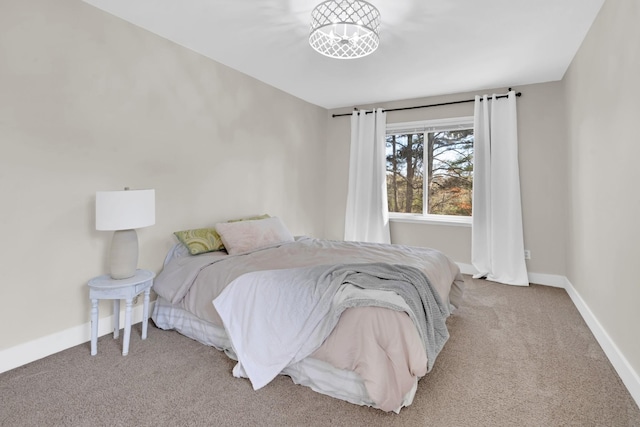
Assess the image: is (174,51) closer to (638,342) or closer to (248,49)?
(248,49)

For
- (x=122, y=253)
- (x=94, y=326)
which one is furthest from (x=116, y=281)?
(x=94, y=326)

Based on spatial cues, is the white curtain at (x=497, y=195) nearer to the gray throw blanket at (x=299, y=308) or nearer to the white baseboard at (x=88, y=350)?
the white baseboard at (x=88, y=350)

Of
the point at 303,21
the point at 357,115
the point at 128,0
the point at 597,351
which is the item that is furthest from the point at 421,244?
the point at 128,0

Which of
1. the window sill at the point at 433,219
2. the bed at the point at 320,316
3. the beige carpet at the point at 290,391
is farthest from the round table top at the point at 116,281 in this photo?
the window sill at the point at 433,219

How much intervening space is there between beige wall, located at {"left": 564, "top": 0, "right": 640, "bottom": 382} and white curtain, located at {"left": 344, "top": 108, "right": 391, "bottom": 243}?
2.25 metres

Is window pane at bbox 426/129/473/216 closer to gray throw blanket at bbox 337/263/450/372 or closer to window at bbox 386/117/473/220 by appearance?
window at bbox 386/117/473/220

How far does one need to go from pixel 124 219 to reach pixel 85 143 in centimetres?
73

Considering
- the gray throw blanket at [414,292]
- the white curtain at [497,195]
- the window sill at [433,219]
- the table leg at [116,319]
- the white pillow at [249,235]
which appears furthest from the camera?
the window sill at [433,219]

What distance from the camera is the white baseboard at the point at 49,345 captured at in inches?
81.0

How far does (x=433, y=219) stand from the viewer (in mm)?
4668

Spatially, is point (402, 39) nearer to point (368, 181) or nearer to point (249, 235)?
point (249, 235)

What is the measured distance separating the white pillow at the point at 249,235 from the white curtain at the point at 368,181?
1717 mm

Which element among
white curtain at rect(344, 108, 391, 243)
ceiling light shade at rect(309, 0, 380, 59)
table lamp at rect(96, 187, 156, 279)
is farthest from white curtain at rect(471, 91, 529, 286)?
table lamp at rect(96, 187, 156, 279)

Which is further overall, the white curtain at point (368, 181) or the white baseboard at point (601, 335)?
the white curtain at point (368, 181)
